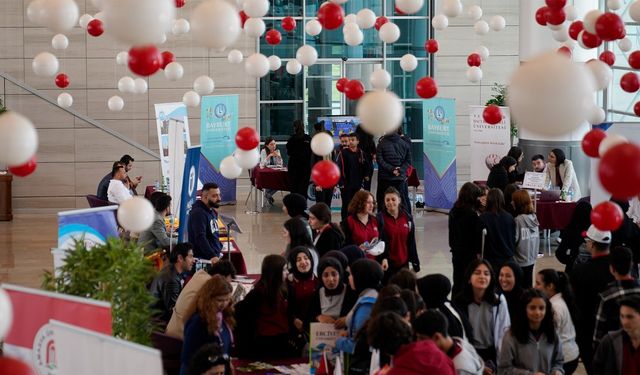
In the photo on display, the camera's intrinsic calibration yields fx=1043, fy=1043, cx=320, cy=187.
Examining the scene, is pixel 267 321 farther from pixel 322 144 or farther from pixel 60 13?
pixel 60 13

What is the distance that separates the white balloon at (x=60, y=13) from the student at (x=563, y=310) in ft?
10.6

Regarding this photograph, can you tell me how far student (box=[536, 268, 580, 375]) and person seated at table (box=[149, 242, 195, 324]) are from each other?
2620 millimetres

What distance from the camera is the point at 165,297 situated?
25.2ft

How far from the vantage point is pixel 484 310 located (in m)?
6.45

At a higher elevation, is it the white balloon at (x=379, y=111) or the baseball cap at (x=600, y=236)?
the white balloon at (x=379, y=111)

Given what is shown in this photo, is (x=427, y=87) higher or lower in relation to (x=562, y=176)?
higher

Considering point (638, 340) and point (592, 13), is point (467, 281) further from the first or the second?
point (592, 13)

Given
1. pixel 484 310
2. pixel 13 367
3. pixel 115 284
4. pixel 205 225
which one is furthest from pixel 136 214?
pixel 205 225

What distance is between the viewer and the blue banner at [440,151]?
15.6 metres

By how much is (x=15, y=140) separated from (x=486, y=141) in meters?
11.4

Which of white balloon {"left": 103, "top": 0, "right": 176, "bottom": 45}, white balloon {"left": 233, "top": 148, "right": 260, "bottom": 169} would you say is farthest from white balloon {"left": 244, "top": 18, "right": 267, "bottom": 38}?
white balloon {"left": 103, "top": 0, "right": 176, "bottom": 45}

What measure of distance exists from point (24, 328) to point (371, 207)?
3970 millimetres

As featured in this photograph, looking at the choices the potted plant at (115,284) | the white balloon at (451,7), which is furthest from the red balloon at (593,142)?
the potted plant at (115,284)

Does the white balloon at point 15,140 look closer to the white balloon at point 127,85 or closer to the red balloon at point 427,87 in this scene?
the red balloon at point 427,87
